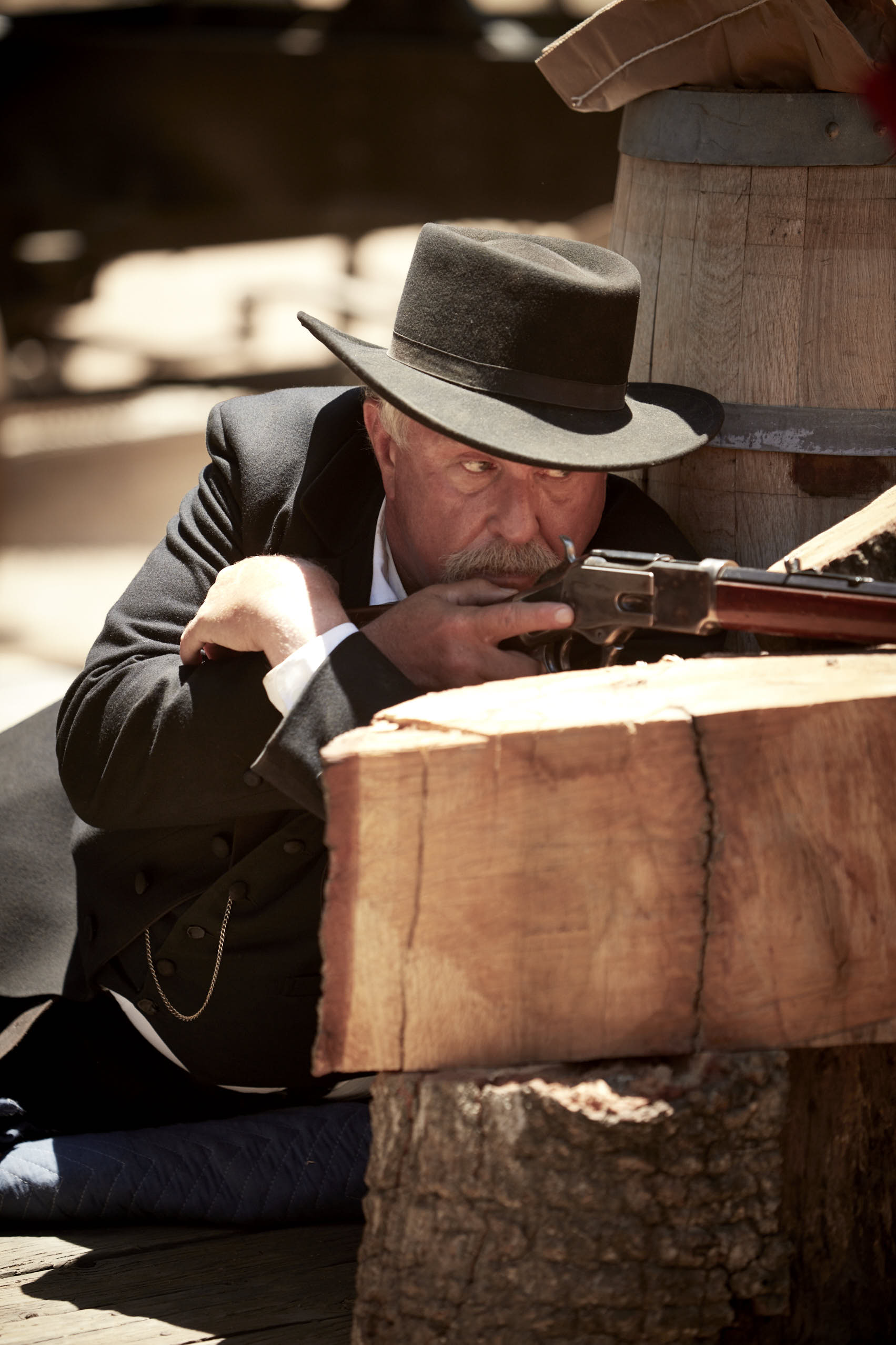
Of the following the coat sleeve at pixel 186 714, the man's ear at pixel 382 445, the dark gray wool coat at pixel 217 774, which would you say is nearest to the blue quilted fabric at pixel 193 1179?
the dark gray wool coat at pixel 217 774

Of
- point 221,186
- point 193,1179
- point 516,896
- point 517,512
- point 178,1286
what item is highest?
point 221,186

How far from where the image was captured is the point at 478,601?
219cm

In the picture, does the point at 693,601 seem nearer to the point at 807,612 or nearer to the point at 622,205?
the point at 807,612

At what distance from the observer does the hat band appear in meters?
2.26

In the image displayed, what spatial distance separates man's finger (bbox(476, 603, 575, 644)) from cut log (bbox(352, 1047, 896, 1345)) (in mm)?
615

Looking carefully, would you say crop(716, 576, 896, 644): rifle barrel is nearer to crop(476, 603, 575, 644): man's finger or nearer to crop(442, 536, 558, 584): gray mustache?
crop(476, 603, 575, 644): man's finger

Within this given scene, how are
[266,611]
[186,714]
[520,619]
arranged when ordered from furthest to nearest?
[186,714]
[266,611]
[520,619]

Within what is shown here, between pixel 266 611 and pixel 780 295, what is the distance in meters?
1.12

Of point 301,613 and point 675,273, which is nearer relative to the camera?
point 301,613

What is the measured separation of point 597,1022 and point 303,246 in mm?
Answer: 10649

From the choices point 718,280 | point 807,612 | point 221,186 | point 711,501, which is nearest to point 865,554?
point 807,612

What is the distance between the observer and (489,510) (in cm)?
235

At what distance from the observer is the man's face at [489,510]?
233cm

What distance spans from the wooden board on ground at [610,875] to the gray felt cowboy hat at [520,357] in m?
0.55
